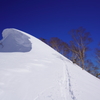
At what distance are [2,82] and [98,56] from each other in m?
10.9

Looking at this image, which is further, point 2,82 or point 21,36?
point 21,36

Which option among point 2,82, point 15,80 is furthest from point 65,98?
point 2,82

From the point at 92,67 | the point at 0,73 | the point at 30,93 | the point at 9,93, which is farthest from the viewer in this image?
the point at 92,67

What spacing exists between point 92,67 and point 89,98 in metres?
12.6

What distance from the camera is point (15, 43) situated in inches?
271

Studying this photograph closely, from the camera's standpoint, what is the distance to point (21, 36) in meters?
8.03

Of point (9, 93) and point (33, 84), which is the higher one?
point (33, 84)

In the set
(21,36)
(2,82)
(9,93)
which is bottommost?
(9,93)

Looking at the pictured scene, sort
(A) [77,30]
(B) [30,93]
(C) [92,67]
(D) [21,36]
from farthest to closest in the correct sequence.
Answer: (C) [92,67] < (A) [77,30] < (D) [21,36] < (B) [30,93]

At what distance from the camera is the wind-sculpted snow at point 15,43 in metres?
6.17

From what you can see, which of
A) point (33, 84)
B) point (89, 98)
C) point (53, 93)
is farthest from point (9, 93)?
point (89, 98)

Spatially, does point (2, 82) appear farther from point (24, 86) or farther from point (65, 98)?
point (65, 98)

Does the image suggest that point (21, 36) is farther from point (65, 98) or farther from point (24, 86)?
point (65, 98)

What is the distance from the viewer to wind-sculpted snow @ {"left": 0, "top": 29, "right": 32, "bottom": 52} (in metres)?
6.17
